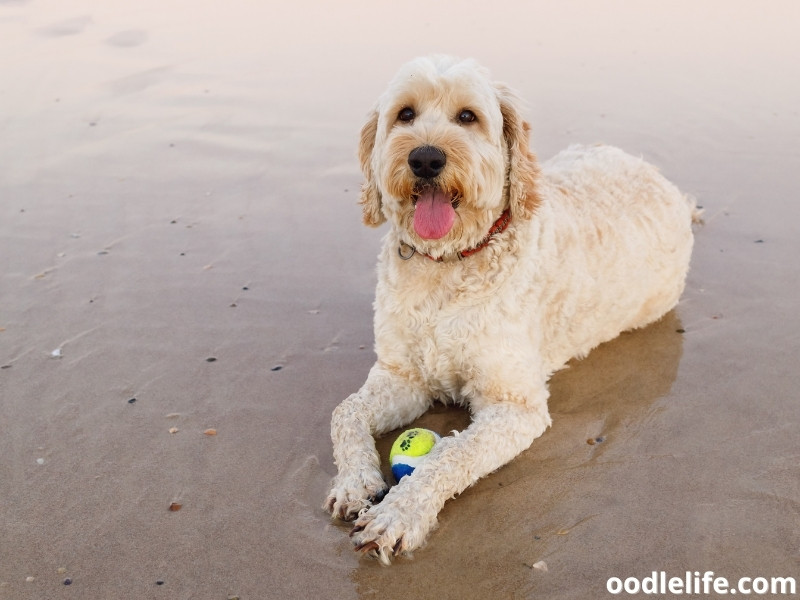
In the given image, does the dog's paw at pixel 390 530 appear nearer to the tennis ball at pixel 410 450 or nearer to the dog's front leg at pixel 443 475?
the dog's front leg at pixel 443 475

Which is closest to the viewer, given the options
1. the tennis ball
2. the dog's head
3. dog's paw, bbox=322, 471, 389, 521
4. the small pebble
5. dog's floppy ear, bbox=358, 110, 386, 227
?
the small pebble

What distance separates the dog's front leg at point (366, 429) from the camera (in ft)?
10.7

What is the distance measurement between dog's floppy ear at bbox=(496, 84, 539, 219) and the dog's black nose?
0.50 metres

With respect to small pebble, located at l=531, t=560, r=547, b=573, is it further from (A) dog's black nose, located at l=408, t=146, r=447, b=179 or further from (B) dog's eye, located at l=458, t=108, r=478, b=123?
(B) dog's eye, located at l=458, t=108, r=478, b=123

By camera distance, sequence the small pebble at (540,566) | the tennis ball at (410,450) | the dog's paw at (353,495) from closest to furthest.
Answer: the small pebble at (540,566) → the dog's paw at (353,495) → the tennis ball at (410,450)

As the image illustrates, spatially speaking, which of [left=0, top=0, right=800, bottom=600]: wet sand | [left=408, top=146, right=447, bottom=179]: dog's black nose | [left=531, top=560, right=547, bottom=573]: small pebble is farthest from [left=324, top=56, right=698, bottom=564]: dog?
[left=531, top=560, right=547, bottom=573]: small pebble

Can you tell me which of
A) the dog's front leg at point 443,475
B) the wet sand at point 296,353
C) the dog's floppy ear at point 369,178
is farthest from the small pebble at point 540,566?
the dog's floppy ear at point 369,178

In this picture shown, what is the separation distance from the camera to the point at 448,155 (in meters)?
3.27

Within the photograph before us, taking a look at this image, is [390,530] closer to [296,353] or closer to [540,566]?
[540,566]

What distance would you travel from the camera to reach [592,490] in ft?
11.1

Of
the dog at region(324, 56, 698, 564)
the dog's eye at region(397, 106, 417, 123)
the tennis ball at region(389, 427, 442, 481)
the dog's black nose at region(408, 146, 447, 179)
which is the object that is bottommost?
the tennis ball at region(389, 427, 442, 481)

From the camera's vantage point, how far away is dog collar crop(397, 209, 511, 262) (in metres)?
3.67

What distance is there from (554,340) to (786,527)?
1495mm

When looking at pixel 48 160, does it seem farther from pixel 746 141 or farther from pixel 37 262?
pixel 746 141
